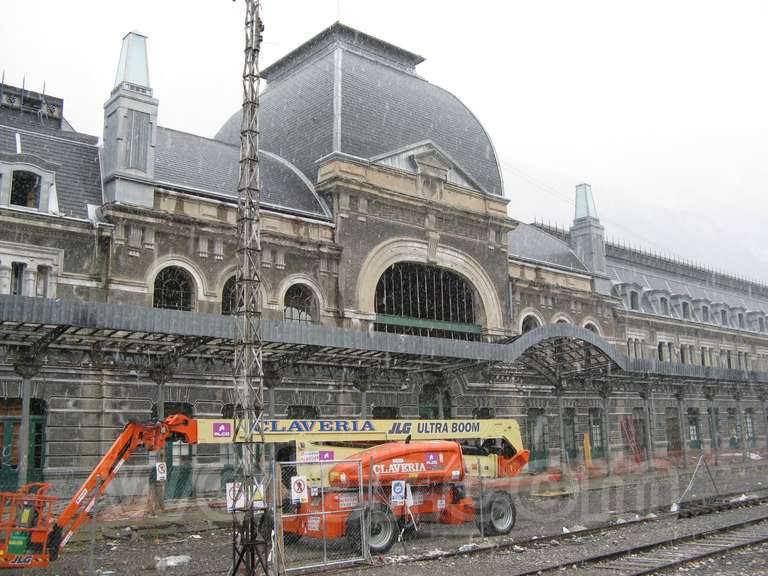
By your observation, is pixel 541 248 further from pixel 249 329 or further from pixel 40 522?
pixel 40 522

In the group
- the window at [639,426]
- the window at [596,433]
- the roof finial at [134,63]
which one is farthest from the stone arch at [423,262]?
the window at [639,426]

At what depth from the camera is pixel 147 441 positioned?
14664 mm

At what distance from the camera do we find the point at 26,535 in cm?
1307

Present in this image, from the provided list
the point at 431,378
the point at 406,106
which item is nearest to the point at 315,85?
the point at 406,106

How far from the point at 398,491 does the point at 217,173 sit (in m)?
15.3

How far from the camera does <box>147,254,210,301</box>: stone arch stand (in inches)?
934

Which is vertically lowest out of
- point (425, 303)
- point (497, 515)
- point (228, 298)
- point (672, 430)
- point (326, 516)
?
point (497, 515)

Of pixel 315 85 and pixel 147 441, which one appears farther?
pixel 315 85

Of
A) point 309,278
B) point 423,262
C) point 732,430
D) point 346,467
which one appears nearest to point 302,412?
point 309,278

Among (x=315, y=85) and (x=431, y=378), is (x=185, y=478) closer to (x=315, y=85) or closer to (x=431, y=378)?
(x=431, y=378)

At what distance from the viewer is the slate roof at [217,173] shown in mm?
26516

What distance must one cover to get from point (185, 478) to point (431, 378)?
10461 millimetres

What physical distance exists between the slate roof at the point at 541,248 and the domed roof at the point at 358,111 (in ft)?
15.7

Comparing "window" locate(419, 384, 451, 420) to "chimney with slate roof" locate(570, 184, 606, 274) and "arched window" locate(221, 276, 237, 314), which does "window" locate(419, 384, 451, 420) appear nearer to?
"arched window" locate(221, 276, 237, 314)
